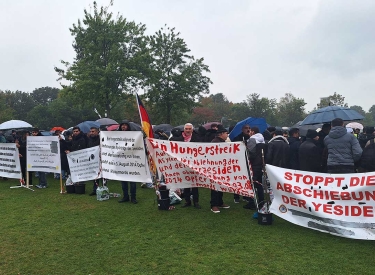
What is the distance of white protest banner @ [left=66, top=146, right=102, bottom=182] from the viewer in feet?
27.1

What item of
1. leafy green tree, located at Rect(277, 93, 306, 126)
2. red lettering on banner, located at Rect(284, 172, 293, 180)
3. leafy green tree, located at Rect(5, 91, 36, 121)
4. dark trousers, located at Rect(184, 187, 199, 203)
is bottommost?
dark trousers, located at Rect(184, 187, 199, 203)

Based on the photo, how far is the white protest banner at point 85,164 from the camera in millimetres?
8273

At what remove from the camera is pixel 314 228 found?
5.23 meters

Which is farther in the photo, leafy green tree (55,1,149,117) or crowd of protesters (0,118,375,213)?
leafy green tree (55,1,149,117)

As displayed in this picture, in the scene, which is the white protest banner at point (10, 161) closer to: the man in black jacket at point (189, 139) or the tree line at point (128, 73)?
the man in black jacket at point (189, 139)

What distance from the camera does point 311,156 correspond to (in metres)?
6.46

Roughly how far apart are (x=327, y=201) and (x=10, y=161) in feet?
32.0

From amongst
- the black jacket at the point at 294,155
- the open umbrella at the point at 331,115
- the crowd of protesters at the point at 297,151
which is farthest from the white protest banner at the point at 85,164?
the open umbrella at the point at 331,115

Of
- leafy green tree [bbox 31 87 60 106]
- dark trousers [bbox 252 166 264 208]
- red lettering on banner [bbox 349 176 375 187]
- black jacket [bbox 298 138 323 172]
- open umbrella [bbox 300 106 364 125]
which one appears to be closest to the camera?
red lettering on banner [bbox 349 176 375 187]

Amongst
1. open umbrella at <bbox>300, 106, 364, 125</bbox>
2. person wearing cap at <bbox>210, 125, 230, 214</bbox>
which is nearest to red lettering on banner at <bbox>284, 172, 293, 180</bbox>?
person wearing cap at <bbox>210, 125, 230, 214</bbox>

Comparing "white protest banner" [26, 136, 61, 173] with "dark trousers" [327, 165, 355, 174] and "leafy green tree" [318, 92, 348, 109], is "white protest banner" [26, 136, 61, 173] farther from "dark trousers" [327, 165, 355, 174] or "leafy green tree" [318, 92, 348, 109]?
"leafy green tree" [318, 92, 348, 109]

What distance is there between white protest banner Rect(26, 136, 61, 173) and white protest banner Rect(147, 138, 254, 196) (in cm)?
402

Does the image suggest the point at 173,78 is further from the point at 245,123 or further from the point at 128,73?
the point at 245,123

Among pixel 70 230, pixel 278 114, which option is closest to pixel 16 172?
pixel 70 230
